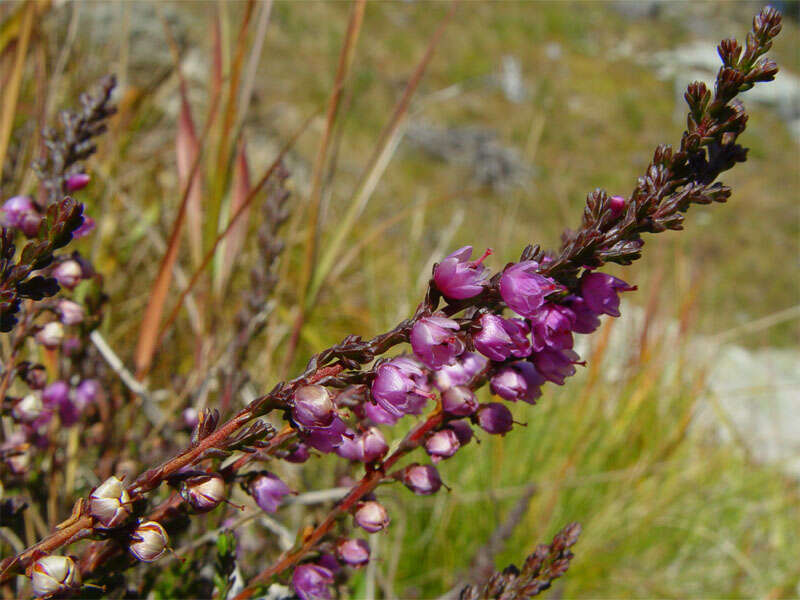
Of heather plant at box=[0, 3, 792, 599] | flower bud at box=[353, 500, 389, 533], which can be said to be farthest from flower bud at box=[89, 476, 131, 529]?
flower bud at box=[353, 500, 389, 533]

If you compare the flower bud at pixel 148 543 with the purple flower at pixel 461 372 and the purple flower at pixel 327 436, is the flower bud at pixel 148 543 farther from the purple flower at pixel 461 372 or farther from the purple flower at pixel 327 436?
the purple flower at pixel 461 372

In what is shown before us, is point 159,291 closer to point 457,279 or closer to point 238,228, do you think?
point 238,228

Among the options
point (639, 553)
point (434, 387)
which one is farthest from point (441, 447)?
point (639, 553)

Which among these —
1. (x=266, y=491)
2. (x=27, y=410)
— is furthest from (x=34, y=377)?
(x=266, y=491)

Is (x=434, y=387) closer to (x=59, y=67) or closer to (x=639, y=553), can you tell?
(x=59, y=67)

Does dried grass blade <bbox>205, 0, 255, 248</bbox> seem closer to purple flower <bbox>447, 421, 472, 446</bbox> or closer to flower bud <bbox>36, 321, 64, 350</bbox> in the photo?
flower bud <bbox>36, 321, 64, 350</bbox>

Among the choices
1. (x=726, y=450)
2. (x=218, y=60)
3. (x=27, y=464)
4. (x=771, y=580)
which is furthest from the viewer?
(x=726, y=450)
